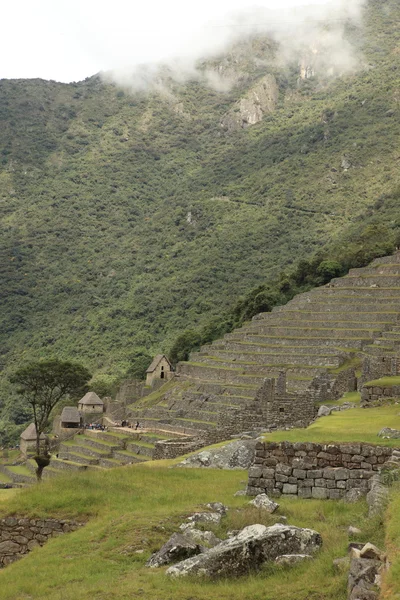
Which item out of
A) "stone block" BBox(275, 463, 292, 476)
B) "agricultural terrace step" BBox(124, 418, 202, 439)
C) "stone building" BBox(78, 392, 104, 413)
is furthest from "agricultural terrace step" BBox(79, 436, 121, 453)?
"stone block" BBox(275, 463, 292, 476)

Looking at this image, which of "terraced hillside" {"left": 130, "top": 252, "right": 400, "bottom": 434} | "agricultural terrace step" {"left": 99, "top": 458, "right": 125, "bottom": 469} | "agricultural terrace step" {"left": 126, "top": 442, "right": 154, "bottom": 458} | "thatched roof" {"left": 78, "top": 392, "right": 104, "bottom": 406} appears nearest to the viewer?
"agricultural terrace step" {"left": 126, "top": 442, "right": 154, "bottom": 458}

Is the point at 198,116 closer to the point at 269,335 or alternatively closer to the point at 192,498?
the point at 269,335

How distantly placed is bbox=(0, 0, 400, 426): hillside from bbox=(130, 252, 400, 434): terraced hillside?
29.2m

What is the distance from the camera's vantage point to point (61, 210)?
5453 inches

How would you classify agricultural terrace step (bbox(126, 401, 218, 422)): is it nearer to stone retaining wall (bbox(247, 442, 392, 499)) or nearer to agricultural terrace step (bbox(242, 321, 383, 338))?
agricultural terrace step (bbox(242, 321, 383, 338))

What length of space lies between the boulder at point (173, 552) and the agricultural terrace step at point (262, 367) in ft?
96.0

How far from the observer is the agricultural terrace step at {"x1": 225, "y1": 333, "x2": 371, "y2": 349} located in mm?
40969

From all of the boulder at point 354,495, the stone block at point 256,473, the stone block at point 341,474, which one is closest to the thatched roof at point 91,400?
the stone block at point 256,473

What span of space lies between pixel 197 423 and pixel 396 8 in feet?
548

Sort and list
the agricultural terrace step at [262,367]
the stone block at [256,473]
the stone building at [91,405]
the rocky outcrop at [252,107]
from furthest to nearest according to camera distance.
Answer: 1. the rocky outcrop at [252,107]
2. the stone building at [91,405]
3. the agricultural terrace step at [262,367]
4. the stone block at [256,473]

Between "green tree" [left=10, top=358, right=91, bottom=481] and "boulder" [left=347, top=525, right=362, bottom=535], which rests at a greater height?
"boulder" [left=347, top=525, right=362, bottom=535]

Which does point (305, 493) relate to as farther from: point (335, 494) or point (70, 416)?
point (70, 416)

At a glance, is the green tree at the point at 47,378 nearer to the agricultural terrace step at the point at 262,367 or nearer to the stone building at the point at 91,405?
the stone building at the point at 91,405

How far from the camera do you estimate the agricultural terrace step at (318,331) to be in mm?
42250
